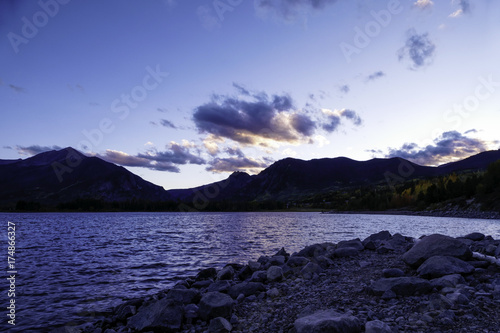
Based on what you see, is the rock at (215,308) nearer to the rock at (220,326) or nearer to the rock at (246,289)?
the rock at (220,326)

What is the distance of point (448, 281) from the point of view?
35.3 feet

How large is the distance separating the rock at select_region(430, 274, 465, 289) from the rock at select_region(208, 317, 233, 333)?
298 inches

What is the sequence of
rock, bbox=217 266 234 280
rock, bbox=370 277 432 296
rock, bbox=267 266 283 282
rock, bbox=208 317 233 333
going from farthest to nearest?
rock, bbox=217 266 234 280 → rock, bbox=267 266 283 282 → rock, bbox=370 277 432 296 → rock, bbox=208 317 233 333

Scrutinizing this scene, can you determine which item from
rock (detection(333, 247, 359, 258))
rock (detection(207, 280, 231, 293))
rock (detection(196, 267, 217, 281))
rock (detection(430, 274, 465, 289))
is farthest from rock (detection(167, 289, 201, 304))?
rock (detection(333, 247, 359, 258))

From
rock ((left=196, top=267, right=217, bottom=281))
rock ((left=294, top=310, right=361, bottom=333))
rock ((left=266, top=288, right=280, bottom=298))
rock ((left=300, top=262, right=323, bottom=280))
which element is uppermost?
rock ((left=294, top=310, right=361, bottom=333))

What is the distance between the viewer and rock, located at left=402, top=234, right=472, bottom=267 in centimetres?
1401

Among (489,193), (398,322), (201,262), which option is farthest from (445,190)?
(398,322)

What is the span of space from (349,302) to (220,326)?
184 inches

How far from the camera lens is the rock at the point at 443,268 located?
39.2 feet

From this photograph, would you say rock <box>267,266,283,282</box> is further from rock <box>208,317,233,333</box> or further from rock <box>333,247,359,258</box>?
rock <box>208,317,233,333</box>

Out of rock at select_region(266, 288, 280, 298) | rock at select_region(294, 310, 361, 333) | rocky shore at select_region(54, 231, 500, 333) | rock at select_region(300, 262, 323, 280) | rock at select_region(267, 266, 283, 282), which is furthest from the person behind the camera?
rock at select_region(267, 266, 283, 282)

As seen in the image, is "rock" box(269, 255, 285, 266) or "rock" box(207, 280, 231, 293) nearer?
"rock" box(207, 280, 231, 293)

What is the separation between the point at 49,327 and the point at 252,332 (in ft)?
31.1

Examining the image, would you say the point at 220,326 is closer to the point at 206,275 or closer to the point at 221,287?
the point at 221,287
